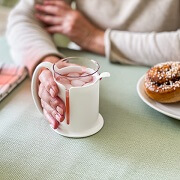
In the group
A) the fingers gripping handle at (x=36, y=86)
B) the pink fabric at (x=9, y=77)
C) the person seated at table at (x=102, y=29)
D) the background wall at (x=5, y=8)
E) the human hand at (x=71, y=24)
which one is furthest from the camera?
the background wall at (x=5, y=8)

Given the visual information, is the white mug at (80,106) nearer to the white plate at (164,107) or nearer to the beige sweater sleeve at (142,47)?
the white plate at (164,107)

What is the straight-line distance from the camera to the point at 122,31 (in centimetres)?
108

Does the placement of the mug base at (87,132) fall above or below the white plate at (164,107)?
below

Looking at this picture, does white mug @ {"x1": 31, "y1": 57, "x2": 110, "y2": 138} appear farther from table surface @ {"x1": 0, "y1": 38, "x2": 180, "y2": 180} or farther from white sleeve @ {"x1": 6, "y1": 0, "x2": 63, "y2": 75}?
white sleeve @ {"x1": 6, "y1": 0, "x2": 63, "y2": 75}

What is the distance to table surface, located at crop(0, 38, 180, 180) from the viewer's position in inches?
24.4

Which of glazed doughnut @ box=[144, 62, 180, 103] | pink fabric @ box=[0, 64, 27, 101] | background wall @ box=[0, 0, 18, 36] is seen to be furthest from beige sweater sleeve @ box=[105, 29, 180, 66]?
background wall @ box=[0, 0, 18, 36]

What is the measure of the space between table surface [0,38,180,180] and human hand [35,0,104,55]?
262 millimetres

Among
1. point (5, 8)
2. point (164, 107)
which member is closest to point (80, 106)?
point (164, 107)

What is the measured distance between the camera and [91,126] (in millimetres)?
725

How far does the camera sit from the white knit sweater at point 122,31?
3.16 ft

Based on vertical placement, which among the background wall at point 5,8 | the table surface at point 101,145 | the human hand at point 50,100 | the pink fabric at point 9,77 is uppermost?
the human hand at point 50,100

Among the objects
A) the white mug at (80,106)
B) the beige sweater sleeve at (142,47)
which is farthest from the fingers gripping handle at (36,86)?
the beige sweater sleeve at (142,47)

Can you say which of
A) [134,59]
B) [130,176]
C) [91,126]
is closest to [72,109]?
[91,126]

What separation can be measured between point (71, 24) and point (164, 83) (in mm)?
420
